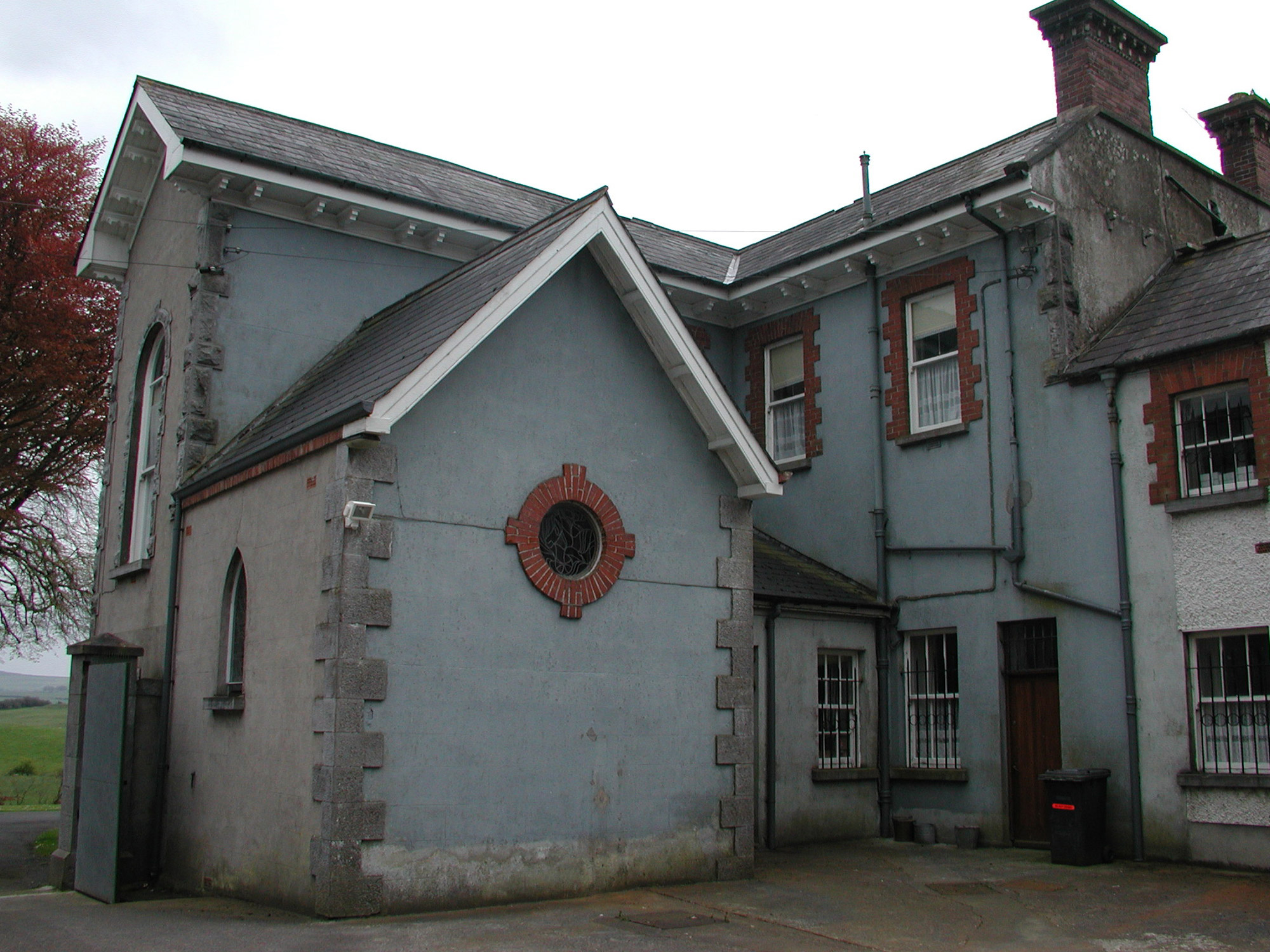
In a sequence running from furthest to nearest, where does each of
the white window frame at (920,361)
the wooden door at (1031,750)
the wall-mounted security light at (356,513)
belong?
the white window frame at (920,361) → the wooden door at (1031,750) → the wall-mounted security light at (356,513)

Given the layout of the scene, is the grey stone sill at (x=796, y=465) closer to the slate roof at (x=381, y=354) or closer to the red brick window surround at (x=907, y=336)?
the red brick window surround at (x=907, y=336)

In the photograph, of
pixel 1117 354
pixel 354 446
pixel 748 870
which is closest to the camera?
pixel 354 446

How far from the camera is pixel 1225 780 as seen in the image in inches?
460

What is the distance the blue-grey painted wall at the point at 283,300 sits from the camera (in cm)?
1355

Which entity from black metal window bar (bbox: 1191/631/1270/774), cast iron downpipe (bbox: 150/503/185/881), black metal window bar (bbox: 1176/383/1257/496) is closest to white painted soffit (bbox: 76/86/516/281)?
cast iron downpipe (bbox: 150/503/185/881)

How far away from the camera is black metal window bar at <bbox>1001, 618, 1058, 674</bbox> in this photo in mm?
13773

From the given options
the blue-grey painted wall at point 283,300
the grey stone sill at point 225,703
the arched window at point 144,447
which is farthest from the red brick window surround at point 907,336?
the arched window at point 144,447

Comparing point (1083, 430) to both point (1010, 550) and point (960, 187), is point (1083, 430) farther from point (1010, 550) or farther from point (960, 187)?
point (960, 187)

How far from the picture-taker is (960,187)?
15.5 meters

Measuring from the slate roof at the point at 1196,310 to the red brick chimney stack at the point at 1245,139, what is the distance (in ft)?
13.4

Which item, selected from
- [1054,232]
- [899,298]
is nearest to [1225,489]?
[1054,232]

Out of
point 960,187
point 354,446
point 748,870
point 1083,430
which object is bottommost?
point 748,870

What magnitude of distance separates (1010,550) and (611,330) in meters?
6.00

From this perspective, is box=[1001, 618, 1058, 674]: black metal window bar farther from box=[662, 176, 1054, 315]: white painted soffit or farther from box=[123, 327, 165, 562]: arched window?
box=[123, 327, 165, 562]: arched window
